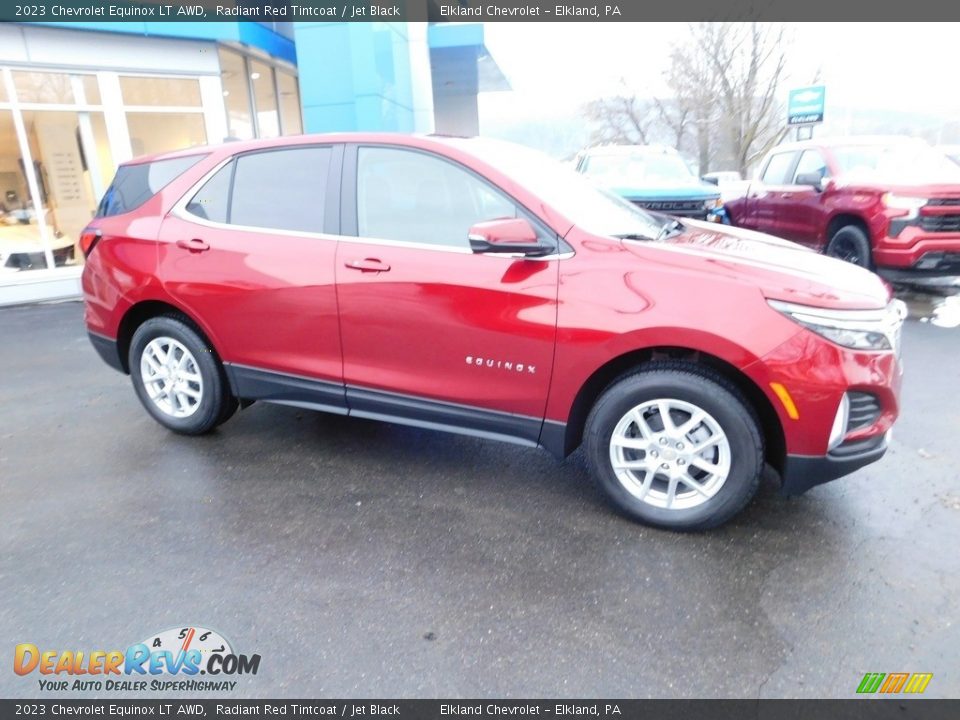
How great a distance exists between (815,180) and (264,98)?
11.4 metres

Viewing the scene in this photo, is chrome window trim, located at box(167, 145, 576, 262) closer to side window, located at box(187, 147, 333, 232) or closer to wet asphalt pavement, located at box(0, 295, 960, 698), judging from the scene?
side window, located at box(187, 147, 333, 232)

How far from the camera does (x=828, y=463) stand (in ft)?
9.14

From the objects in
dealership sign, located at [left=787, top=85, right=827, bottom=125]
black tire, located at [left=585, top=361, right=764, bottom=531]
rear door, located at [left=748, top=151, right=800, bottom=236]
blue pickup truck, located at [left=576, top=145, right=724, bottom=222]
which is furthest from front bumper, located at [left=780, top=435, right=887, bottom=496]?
dealership sign, located at [left=787, top=85, right=827, bottom=125]

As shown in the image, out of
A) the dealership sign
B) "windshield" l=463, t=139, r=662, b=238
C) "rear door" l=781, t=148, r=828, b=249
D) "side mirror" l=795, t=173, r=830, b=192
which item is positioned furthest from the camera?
the dealership sign

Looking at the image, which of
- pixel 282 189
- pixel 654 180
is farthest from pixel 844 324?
pixel 654 180

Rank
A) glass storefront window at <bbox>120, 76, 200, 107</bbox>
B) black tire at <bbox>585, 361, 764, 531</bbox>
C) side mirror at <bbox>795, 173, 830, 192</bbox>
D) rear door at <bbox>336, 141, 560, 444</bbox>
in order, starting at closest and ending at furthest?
1. black tire at <bbox>585, 361, 764, 531</bbox>
2. rear door at <bbox>336, 141, 560, 444</bbox>
3. side mirror at <bbox>795, 173, 830, 192</bbox>
4. glass storefront window at <bbox>120, 76, 200, 107</bbox>

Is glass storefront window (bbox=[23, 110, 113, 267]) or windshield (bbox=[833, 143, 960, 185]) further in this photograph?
glass storefront window (bbox=[23, 110, 113, 267])

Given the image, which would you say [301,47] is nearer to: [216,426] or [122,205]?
[122,205]

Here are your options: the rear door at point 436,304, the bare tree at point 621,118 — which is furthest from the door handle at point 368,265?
the bare tree at point 621,118

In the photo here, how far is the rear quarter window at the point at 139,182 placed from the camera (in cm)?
407

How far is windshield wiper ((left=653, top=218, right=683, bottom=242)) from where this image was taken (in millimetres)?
3383

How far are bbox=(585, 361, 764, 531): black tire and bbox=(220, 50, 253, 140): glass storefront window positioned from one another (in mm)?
10683

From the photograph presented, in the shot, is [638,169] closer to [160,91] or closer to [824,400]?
[160,91]
